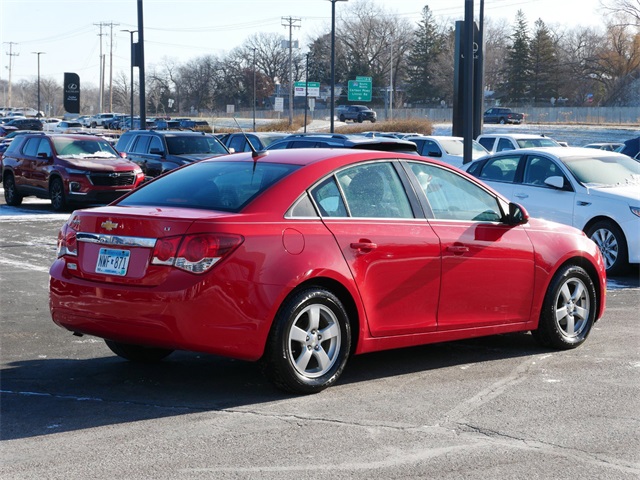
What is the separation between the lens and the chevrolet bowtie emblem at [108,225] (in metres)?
6.10

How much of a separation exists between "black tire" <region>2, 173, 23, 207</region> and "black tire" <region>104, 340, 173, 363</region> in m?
16.9

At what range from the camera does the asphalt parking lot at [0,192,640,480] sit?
477cm

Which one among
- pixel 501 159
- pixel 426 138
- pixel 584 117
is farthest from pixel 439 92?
pixel 501 159

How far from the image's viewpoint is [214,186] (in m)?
6.51

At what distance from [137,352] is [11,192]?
1736 centimetres

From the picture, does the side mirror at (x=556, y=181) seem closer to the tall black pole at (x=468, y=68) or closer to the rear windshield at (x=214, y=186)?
the tall black pole at (x=468, y=68)

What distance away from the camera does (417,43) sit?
11869cm

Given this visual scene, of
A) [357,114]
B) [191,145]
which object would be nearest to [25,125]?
[357,114]

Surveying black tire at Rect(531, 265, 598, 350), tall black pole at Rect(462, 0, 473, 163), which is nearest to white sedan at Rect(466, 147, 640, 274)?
tall black pole at Rect(462, 0, 473, 163)

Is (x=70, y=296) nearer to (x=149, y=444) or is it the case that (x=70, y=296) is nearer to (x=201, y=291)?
(x=201, y=291)

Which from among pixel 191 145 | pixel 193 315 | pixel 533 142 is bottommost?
pixel 193 315

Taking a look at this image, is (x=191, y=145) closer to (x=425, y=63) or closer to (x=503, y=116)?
(x=503, y=116)

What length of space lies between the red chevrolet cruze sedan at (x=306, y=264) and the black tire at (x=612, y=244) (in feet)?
15.9

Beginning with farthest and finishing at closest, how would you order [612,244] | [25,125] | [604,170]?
[25,125] → [604,170] → [612,244]
